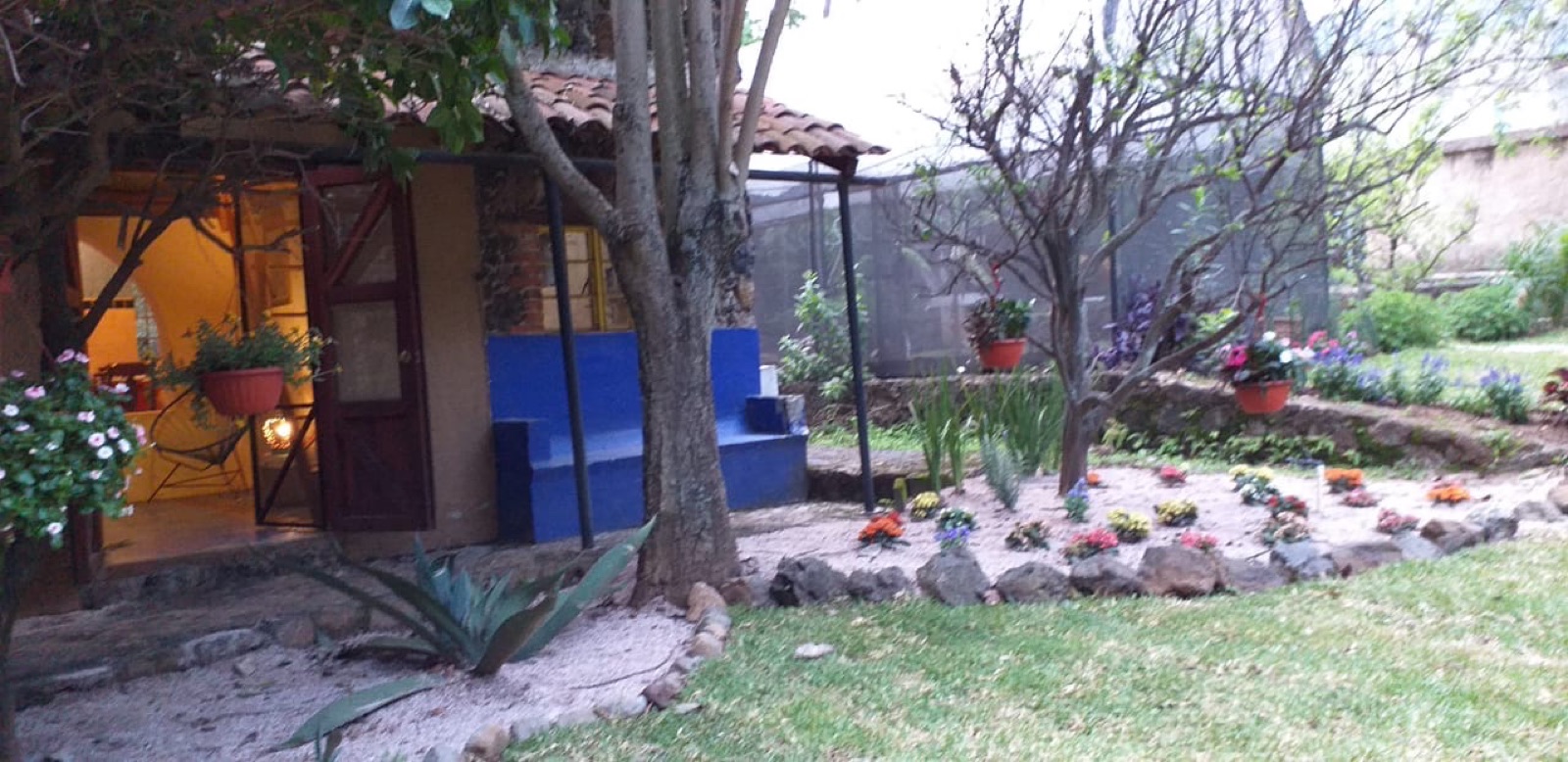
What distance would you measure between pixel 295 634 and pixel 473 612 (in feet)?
3.47

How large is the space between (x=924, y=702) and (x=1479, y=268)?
15.6m

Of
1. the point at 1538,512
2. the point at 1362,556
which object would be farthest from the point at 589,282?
the point at 1538,512

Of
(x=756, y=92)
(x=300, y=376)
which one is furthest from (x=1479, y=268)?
(x=300, y=376)

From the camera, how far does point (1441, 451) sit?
8.98m

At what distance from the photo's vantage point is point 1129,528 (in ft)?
22.2

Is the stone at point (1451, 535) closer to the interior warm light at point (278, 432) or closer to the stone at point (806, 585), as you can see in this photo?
the stone at point (806, 585)

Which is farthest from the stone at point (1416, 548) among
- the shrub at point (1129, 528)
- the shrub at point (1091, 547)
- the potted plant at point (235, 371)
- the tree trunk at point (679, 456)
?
the potted plant at point (235, 371)

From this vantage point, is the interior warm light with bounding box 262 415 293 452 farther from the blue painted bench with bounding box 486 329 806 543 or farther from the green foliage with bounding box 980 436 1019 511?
the green foliage with bounding box 980 436 1019 511

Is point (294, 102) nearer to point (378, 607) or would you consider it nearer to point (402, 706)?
point (378, 607)

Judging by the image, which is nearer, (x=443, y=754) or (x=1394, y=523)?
(x=443, y=754)

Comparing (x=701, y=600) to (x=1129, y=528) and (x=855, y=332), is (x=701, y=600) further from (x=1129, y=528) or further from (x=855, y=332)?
(x=855, y=332)

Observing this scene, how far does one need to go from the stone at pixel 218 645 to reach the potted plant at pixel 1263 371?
215 inches

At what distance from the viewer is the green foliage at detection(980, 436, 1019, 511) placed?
7543 millimetres

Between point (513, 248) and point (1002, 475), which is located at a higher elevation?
point (513, 248)
